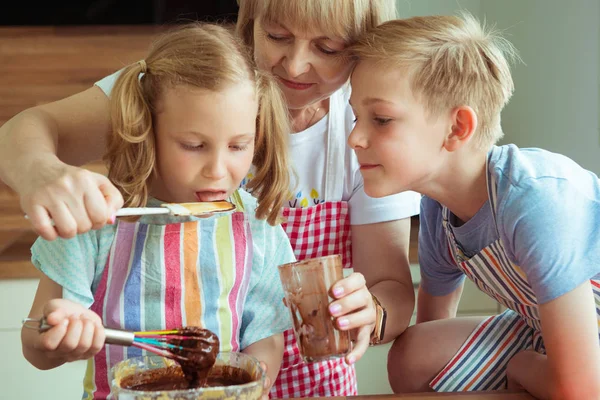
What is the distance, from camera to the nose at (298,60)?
1476 mm

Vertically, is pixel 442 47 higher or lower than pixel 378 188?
higher

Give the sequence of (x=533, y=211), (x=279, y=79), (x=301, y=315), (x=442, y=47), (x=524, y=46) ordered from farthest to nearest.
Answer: (x=524, y=46)
(x=279, y=79)
(x=442, y=47)
(x=533, y=211)
(x=301, y=315)

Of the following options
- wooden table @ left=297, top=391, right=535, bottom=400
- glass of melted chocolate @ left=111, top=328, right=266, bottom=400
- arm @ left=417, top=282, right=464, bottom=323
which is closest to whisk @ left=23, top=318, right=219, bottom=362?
glass of melted chocolate @ left=111, top=328, right=266, bottom=400

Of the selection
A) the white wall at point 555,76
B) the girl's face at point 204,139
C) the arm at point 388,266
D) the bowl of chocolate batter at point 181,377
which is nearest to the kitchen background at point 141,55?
the white wall at point 555,76

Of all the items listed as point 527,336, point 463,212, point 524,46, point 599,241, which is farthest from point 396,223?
point 524,46

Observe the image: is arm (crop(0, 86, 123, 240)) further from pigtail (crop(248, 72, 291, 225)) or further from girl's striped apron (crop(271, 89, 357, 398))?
girl's striped apron (crop(271, 89, 357, 398))

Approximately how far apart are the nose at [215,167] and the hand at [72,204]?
25cm

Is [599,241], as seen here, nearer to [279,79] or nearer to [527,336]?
[527,336]

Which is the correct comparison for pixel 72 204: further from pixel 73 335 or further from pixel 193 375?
pixel 193 375

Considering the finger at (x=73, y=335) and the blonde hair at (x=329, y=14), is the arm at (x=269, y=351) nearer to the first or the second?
the finger at (x=73, y=335)

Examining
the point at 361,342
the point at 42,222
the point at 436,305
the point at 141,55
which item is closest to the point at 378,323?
the point at 361,342

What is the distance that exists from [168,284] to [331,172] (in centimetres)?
52

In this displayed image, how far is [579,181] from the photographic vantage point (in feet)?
4.48

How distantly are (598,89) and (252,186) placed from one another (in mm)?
1244
